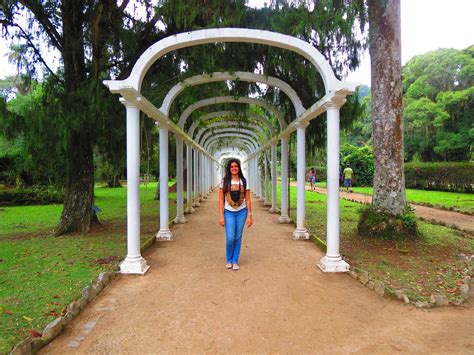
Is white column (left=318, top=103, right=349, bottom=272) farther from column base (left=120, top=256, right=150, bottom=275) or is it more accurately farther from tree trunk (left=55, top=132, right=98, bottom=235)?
tree trunk (left=55, top=132, right=98, bottom=235)

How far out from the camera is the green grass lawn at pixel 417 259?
14.1 ft

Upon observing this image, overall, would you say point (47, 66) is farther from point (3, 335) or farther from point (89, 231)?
point (3, 335)

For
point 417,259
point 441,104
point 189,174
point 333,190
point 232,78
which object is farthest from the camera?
point 441,104

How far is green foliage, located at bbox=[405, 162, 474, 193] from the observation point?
17.9 meters

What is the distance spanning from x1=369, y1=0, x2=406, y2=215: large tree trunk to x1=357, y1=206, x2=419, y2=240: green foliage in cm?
12

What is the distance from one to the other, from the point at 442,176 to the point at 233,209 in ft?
61.3

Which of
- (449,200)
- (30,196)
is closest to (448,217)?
(449,200)

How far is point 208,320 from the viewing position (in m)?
3.30

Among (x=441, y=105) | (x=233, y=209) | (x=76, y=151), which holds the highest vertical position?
(x=441, y=105)

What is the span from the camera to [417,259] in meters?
5.48

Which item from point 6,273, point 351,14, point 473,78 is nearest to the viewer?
point 6,273

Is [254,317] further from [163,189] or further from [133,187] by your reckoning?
[163,189]

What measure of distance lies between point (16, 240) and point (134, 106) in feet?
14.9

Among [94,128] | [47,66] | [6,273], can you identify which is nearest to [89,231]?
[94,128]
